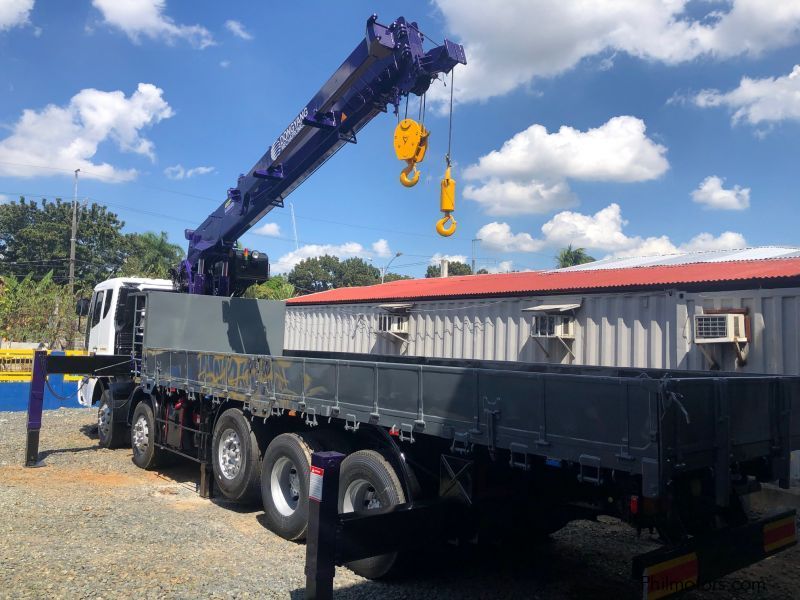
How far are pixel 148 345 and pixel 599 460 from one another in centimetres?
783

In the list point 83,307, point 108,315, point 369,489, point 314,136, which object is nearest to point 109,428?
point 108,315

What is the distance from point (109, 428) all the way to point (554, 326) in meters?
8.10

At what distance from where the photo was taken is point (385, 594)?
4805 millimetres

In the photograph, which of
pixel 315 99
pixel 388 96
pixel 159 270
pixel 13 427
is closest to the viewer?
pixel 388 96

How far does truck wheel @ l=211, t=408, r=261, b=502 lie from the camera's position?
6785 millimetres

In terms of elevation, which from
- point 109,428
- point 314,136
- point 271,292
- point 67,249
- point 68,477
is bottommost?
point 68,477

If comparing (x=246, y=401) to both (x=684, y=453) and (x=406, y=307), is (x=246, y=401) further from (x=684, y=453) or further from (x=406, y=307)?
(x=406, y=307)

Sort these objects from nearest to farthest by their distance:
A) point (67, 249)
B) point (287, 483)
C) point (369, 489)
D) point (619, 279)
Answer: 1. point (369, 489)
2. point (287, 483)
3. point (619, 279)
4. point (67, 249)

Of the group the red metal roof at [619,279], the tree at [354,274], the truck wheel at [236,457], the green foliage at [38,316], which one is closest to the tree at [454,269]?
the tree at [354,274]

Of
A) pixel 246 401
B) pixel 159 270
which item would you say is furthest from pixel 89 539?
pixel 159 270

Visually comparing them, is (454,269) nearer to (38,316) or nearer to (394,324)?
(38,316)

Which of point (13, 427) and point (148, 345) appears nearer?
point (148, 345)

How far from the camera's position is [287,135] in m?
8.99

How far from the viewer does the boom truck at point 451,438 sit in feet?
11.5
